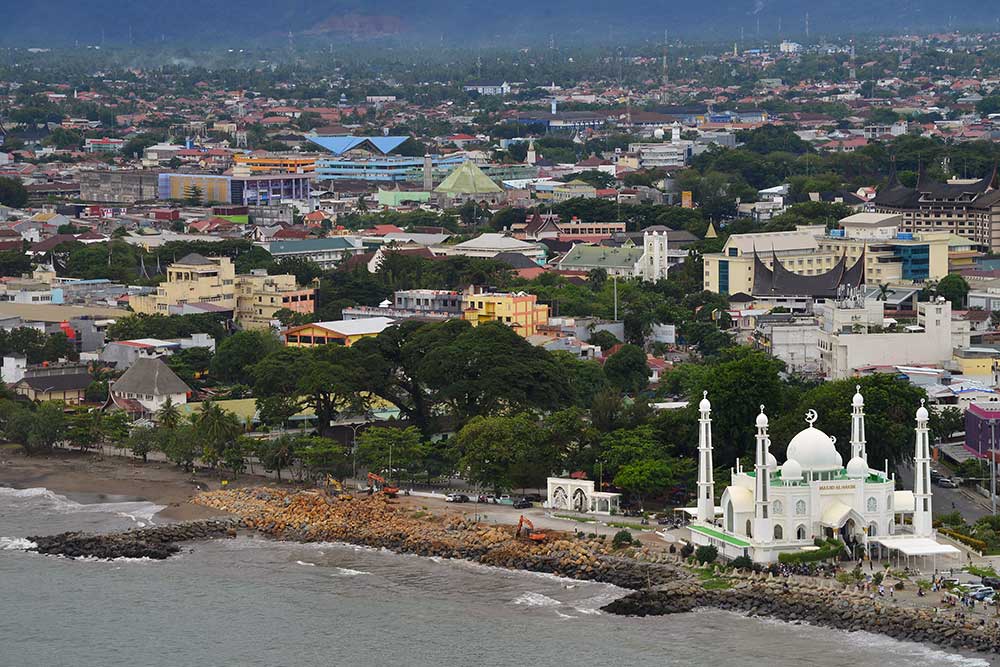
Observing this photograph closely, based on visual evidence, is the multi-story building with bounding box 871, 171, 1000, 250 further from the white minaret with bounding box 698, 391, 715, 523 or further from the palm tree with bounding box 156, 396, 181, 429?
the white minaret with bounding box 698, 391, 715, 523

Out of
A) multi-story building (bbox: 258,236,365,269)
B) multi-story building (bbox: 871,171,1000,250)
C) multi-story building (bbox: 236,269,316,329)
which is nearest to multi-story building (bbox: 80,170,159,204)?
multi-story building (bbox: 258,236,365,269)

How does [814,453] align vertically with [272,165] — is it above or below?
below

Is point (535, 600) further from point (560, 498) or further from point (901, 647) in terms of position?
point (901, 647)

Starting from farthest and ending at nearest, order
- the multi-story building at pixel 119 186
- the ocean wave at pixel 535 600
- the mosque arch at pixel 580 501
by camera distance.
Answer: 1. the multi-story building at pixel 119 186
2. the mosque arch at pixel 580 501
3. the ocean wave at pixel 535 600

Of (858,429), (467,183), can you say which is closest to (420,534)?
(858,429)

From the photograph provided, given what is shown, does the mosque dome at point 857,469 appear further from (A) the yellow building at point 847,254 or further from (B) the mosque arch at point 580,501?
(A) the yellow building at point 847,254

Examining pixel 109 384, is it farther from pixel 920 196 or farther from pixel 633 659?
pixel 920 196

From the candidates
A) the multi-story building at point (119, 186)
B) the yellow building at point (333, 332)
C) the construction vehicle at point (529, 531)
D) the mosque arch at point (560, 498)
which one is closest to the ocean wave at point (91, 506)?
the construction vehicle at point (529, 531)
